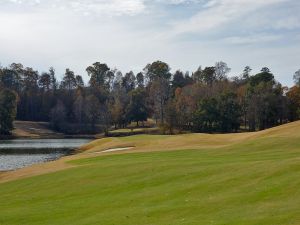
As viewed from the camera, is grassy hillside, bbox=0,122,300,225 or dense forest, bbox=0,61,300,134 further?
dense forest, bbox=0,61,300,134

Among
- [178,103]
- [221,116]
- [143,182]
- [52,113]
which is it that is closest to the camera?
[143,182]

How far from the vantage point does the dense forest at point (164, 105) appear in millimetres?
124438

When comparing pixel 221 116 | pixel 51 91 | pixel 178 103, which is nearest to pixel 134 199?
pixel 221 116

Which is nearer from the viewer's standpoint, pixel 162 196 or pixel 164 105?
pixel 162 196

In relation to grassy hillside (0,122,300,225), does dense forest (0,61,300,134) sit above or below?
above

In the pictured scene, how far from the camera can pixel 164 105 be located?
146250 millimetres

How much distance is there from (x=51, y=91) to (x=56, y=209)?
177 meters

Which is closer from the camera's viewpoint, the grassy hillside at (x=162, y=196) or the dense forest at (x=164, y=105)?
the grassy hillside at (x=162, y=196)

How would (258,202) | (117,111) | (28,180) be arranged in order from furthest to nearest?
(117,111)
(28,180)
(258,202)

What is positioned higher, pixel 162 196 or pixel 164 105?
pixel 164 105

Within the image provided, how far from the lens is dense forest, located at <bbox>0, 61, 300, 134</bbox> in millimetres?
124438

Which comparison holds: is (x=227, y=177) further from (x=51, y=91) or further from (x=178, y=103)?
(x=51, y=91)

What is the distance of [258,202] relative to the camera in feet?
61.8

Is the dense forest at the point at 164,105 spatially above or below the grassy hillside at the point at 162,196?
above
